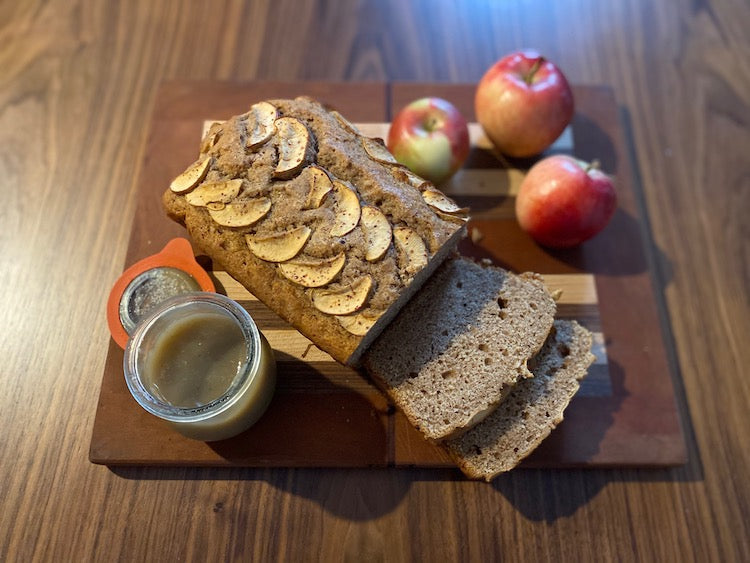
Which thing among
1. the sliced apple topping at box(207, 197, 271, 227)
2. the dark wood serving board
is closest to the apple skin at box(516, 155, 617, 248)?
the dark wood serving board

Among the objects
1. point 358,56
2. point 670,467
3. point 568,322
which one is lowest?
point 670,467

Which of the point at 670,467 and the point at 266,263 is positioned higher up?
the point at 266,263

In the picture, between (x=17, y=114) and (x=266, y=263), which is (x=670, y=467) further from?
(x=17, y=114)

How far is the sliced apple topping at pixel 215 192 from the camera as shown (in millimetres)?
1510

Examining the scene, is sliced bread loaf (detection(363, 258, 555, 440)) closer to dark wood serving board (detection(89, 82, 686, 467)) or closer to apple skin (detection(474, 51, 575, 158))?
dark wood serving board (detection(89, 82, 686, 467))

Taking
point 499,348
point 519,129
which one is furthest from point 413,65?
point 499,348

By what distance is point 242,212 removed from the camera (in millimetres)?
1499

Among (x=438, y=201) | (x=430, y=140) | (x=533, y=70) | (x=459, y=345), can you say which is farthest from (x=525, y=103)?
(x=459, y=345)

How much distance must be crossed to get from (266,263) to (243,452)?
1.90 feet

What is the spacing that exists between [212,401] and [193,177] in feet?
2.17

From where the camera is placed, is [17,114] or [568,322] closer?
[568,322]

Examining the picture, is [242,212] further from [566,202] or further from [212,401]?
[566,202]

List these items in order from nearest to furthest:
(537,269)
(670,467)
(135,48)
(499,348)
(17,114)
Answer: (499,348) → (670,467) → (537,269) → (17,114) → (135,48)

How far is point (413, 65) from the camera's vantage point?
7.68ft
